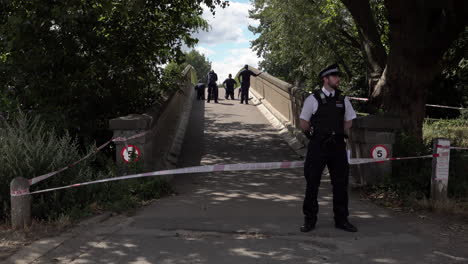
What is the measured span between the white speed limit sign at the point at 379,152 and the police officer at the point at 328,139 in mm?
2353

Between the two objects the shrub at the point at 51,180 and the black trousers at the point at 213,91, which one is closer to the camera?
the shrub at the point at 51,180

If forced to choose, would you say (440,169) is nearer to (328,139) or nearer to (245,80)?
(328,139)

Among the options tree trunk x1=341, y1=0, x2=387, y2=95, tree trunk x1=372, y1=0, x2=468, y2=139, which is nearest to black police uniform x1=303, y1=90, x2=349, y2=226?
tree trunk x1=372, y1=0, x2=468, y2=139

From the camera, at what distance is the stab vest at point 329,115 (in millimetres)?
5418

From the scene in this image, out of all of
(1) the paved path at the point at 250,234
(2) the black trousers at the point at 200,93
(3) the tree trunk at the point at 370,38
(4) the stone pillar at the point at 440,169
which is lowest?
(1) the paved path at the point at 250,234

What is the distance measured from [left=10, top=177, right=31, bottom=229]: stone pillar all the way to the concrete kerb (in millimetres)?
6643

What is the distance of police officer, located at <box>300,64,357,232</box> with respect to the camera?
5.44m

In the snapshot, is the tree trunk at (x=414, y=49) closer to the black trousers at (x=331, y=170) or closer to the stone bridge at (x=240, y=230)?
the stone bridge at (x=240, y=230)

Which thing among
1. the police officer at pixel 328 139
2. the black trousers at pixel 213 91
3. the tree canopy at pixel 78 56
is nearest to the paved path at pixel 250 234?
the police officer at pixel 328 139

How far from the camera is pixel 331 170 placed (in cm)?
562

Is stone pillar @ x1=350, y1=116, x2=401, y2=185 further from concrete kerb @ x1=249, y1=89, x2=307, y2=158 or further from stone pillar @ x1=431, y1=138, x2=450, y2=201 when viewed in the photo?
concrete kerb @ x1=249, y1=89, x2=307, y2=158

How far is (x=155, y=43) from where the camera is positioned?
1034 cm

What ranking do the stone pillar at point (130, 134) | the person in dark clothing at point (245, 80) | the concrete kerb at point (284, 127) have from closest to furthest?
the stone pillar at point (130, 134) → the concrete kerb at point (284, 127) → the person in dark clothing at point (245, 80)

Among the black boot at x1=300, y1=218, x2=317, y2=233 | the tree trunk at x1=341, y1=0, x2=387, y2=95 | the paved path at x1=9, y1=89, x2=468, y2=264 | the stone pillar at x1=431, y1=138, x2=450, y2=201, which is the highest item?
the tree trunk at x1=341, y1=0, x2=387, y2=95
